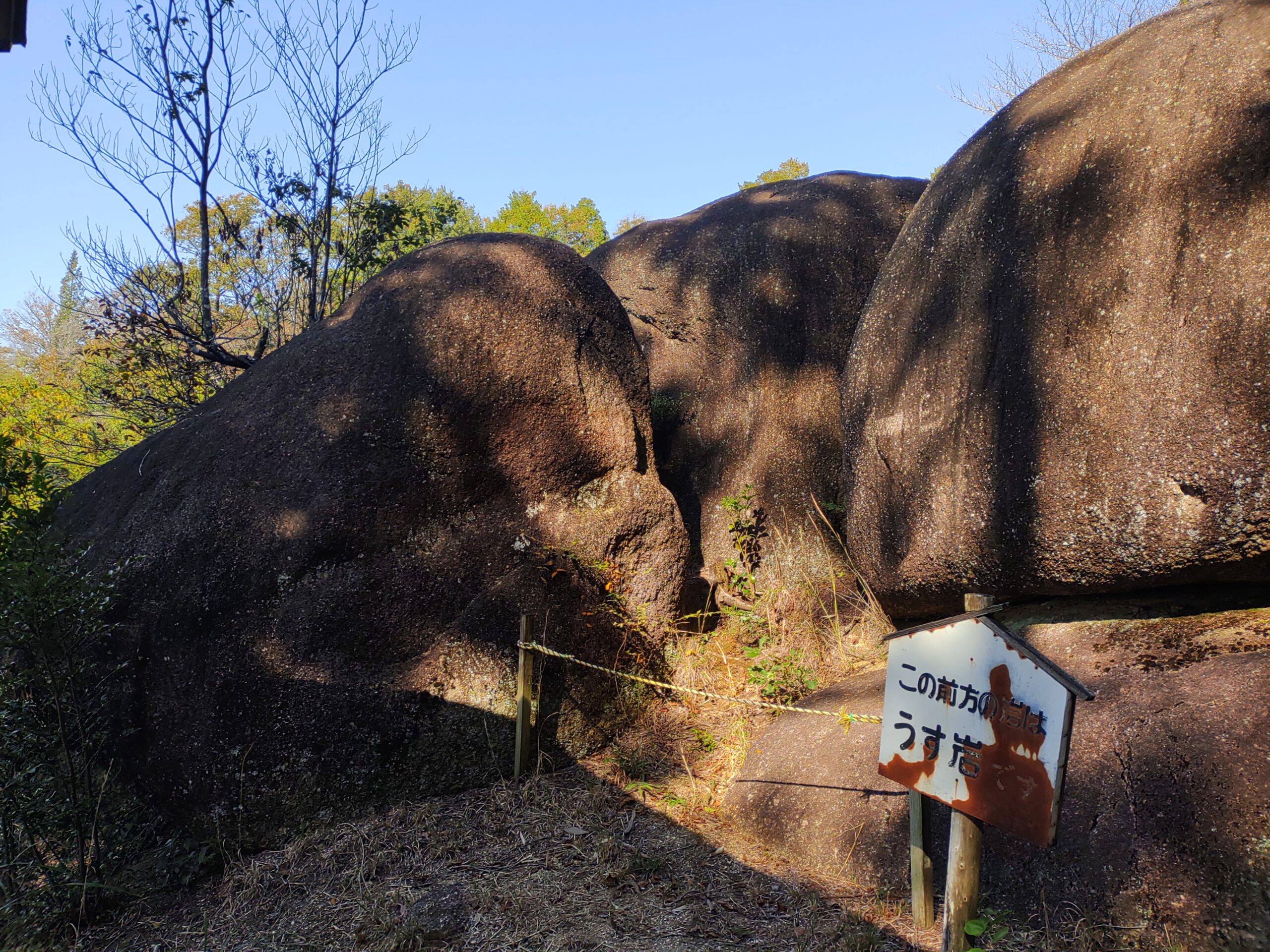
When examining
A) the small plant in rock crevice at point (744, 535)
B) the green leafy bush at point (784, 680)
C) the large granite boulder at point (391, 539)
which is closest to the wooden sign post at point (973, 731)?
the green leafy bush at point (784, 680)

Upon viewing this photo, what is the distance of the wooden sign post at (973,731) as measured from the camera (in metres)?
2.30

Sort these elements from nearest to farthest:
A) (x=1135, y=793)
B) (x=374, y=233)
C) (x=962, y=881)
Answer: (x=962, y=881)
(x=1135, y=793)
(x=374, y=233)

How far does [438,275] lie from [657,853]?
3.60m

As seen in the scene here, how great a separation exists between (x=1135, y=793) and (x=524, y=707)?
8.94 ft

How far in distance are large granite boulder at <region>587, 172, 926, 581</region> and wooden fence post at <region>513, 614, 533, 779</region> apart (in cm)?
195

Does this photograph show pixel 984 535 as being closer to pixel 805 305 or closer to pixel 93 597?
pixel 805 305

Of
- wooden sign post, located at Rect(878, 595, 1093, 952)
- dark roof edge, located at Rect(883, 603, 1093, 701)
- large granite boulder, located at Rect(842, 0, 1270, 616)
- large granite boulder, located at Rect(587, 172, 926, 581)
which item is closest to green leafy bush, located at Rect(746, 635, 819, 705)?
large granite boulder, located at Rect(842, 0, 1270, 616)

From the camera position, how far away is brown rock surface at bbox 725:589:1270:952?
2.67 metres

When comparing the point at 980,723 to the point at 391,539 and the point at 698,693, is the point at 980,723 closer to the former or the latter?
the point at 698,693

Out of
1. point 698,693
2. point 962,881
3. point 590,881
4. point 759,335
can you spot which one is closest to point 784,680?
point 698,693

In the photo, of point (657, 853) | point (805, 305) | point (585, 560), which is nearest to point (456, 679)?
point (585, 560)

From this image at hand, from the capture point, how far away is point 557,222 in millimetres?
28172

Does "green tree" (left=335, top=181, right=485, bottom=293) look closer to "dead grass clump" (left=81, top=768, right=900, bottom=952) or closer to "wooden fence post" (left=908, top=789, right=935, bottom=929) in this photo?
"dead grass clump" (left=81, top=768, right=900, bottom=952)

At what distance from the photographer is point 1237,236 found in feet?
10.4
